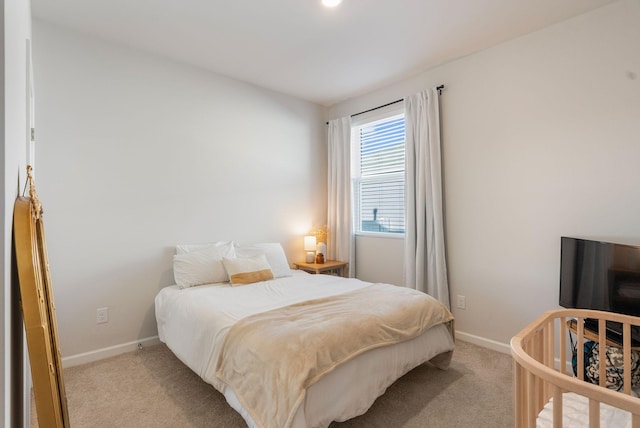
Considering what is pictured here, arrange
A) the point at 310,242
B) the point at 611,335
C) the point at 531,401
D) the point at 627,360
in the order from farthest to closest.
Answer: the point at 310,242
the point at 611,335
the point at 627,360
the point at 531,401

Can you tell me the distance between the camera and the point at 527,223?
8.91ft

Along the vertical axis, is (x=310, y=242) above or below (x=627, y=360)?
above

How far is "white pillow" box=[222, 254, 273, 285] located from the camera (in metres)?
2.89

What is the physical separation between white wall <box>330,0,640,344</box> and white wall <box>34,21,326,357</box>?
6.76 ft

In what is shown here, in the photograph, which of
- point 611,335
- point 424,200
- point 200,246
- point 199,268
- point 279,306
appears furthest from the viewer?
point 424,200

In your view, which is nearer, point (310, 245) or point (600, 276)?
point (600, 276)

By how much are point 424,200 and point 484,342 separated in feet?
4.70

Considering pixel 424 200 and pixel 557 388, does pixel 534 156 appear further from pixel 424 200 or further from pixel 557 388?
pixel 557 388

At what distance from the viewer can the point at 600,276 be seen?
6.74 feet

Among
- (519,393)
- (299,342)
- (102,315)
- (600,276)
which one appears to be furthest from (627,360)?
(102,315)

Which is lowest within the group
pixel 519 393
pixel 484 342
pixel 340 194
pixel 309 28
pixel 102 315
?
pixel 484 342

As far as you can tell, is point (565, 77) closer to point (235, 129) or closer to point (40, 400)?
point (235, 129)

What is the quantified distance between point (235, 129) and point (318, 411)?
2.90 metres

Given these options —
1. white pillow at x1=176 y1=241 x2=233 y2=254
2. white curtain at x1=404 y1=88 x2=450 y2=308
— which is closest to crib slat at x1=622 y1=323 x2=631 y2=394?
white curtain at x1=404 y1=88 x2=450 y2=308
